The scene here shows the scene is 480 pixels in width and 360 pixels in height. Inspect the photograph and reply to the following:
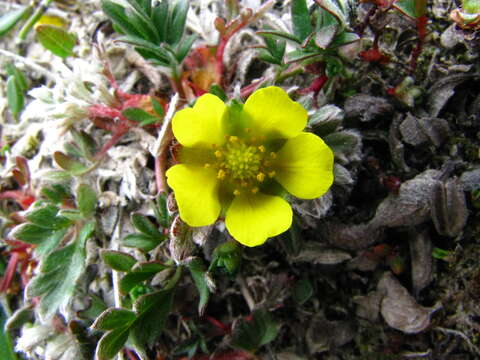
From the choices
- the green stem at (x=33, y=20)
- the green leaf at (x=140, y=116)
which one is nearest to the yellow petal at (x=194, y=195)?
the green leaf at (x=140, y=116)

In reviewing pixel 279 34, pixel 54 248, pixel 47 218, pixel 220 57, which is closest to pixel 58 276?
pixel 54 248

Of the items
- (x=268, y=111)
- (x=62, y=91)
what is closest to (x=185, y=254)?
(x=268, y=111)

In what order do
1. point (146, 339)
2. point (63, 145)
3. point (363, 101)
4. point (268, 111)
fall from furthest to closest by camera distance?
point (63, 145), point (363, 101), point (146, 339), point (268, 111)

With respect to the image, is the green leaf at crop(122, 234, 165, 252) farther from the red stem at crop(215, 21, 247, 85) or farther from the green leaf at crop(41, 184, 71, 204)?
the red stem at crop(215, 21, 247, 85)

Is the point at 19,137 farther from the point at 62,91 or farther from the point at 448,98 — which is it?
the point at 448,98

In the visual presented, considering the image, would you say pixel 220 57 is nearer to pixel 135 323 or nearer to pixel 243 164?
pixel 243 164

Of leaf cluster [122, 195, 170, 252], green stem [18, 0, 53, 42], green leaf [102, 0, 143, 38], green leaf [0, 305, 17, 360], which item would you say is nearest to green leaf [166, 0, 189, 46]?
green leaf [102, 0, 143, 38]
